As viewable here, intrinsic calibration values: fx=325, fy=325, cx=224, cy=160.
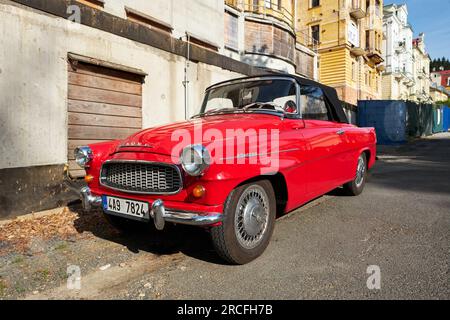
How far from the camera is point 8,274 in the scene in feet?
9.35

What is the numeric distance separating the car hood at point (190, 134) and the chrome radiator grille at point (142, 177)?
15cm

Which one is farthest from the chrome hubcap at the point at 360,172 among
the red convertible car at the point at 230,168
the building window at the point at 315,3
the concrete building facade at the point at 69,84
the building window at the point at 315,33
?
the building window at the point at 315,3

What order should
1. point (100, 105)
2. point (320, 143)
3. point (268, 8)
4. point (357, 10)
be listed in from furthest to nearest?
point (357, 10) → point (268, 8) → point (100, 105) → point (320, 143)

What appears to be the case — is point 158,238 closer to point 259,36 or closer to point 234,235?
point 234,235

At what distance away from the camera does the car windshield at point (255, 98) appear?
3.86m

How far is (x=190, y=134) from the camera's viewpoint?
300cm

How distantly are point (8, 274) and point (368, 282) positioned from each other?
3.02 meters

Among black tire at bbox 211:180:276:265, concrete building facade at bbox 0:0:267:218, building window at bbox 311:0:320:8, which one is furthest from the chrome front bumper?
building window at bbox 311:0:320:8

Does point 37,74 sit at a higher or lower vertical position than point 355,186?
higher

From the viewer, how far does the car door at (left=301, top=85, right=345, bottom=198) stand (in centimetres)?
372

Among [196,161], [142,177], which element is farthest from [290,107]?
[142,177]

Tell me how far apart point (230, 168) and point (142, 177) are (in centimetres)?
83

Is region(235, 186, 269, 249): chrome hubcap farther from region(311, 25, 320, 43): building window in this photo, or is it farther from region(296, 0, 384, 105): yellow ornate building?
region(311, 25, 320, 43): building window
